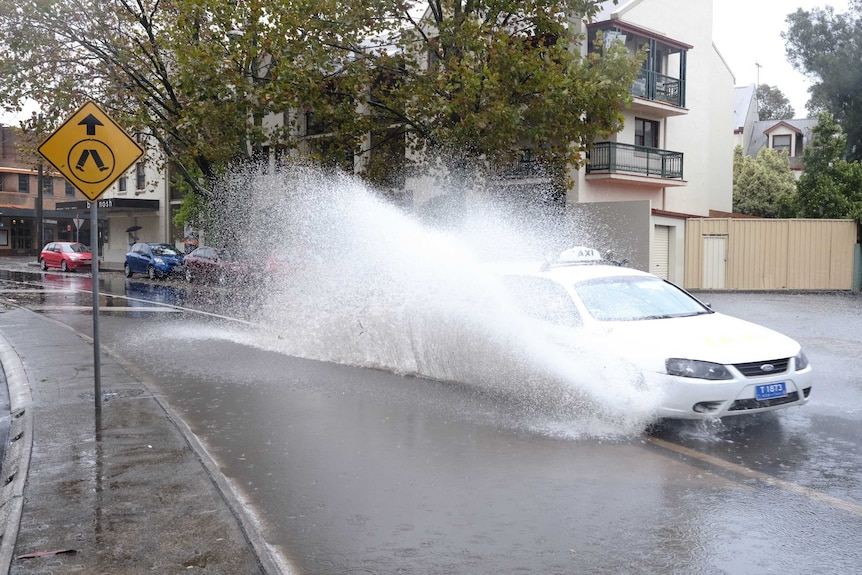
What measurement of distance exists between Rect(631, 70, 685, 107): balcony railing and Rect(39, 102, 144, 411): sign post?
24.2 metres

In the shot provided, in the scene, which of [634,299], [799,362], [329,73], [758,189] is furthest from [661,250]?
[799,362]

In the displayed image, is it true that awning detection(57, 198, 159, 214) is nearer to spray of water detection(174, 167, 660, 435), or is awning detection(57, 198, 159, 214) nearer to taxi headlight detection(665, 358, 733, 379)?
spray of water detection(174, 167, 660, 435)

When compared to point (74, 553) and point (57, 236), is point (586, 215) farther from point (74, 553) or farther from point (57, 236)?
point (57, 236)

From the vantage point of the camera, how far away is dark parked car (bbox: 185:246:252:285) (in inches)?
994

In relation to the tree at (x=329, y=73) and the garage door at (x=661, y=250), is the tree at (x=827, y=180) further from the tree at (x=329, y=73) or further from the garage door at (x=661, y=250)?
the tree at (x=329, y=73)

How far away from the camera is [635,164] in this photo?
2870cm

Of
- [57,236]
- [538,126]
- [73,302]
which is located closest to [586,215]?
[538,126]

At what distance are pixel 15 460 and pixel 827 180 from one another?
30.3m

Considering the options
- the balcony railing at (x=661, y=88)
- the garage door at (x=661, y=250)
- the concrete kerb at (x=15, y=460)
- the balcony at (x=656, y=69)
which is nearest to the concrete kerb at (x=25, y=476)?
the concrete kerb at (x=15, y=460)

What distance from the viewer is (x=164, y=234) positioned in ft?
154

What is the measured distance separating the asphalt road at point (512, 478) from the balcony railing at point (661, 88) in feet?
67.7

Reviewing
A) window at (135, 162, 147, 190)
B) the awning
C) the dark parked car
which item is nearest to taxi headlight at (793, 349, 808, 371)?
the dark parked car

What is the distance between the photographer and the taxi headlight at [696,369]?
6.42m

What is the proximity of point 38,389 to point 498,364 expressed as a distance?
16.2ft
